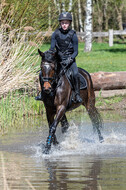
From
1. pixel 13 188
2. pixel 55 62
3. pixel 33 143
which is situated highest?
pixel 55 62

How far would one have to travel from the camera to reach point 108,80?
13.5 metres

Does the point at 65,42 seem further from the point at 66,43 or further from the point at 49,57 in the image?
the point at 49,57

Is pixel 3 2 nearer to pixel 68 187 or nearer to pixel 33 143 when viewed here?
pixel 33 143

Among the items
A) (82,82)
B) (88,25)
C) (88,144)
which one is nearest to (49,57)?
(82,82)

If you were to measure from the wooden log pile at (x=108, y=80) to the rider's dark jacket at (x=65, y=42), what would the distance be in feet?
17.0

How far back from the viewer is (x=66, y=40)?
8.11m

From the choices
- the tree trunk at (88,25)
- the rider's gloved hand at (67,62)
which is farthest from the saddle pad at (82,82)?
the tree trunk at (88,25)

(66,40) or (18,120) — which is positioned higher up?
(66,40)

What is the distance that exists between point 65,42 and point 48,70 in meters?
1.02

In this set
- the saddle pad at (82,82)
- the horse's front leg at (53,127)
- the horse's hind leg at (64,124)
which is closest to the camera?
the horse's front leg at (53,127)

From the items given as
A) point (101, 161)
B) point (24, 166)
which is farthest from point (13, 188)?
point (101, 161)

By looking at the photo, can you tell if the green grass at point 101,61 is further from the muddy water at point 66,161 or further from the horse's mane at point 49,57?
the horse's mane at point 49,57

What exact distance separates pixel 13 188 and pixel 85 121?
6.36 m

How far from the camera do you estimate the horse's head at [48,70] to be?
7.22 metres
